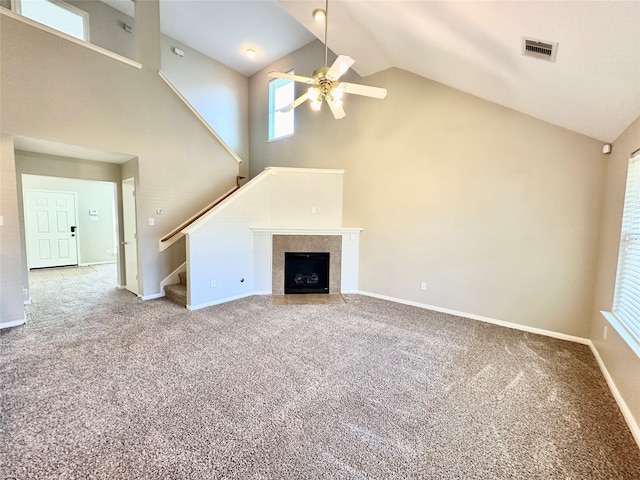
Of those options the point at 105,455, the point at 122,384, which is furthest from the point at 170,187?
the point at 105,455

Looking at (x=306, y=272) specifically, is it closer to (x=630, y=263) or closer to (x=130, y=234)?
(x=130, y=234)

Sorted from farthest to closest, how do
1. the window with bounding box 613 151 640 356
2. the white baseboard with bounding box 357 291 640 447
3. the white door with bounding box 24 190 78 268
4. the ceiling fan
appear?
the white door with bounding box 24 190 78 268 < the ceiling fan < the window with bounding box 613 151 640 356 < the white baseboard with bounding box 357 291 640 447

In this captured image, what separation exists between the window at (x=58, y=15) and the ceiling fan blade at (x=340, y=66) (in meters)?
4.62

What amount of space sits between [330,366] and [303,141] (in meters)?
4.77

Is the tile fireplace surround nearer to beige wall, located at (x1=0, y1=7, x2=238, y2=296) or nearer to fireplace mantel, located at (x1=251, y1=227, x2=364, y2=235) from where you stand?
fireplace mantel, located at (x1=251, y1=227, x2=364, y2=235)

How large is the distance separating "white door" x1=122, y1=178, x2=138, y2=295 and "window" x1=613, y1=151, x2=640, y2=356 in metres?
6.41

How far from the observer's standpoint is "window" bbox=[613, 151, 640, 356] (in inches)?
89.3

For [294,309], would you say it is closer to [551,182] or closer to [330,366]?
[330,366]

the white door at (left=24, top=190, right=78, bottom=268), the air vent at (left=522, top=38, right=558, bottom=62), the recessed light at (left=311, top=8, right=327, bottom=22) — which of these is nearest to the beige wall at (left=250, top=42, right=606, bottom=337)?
the air vent at (left=522, top=38, right=558, bottom=62)

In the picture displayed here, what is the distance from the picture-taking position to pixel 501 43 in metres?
2.31

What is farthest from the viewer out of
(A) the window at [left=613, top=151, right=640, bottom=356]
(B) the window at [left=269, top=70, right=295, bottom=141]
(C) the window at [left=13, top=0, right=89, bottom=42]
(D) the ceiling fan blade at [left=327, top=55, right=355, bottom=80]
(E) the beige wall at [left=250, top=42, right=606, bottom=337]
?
(B) the window at [left=269, top=70, right=295, bottom=141]

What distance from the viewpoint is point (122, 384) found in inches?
90.1

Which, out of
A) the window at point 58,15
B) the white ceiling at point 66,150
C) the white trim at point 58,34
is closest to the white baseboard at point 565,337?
the white ceiling at point 66,150

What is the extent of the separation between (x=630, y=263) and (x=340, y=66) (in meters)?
3.25
